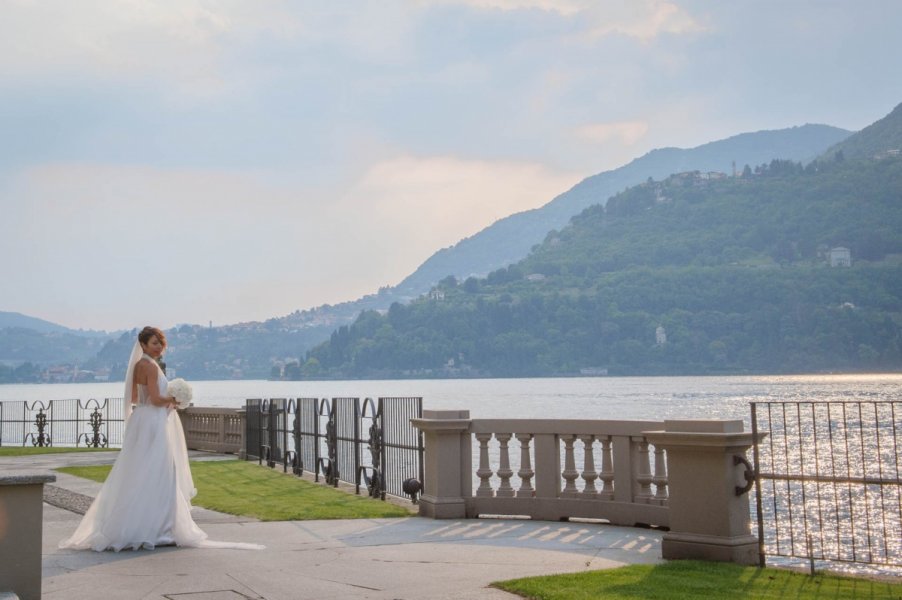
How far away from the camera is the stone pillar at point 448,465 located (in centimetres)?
1254

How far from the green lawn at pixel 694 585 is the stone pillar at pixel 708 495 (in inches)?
9.3

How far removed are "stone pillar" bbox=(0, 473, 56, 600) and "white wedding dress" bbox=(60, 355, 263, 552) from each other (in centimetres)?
375

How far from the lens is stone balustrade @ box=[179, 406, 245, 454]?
28953 mm

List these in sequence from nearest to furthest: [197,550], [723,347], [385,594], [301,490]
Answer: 1. [385,594]
2. [197,550]
3. [301,490]
4. [723,347]

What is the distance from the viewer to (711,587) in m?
8.03

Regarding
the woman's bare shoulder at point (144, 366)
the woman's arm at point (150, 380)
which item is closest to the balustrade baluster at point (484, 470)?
Result: the woman's arm at point (150, 380)

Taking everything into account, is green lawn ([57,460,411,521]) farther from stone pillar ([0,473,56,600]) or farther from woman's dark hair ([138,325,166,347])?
stone pillar ([0,473,56,600])

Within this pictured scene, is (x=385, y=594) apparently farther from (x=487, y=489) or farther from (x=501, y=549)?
(x=487, y=489)

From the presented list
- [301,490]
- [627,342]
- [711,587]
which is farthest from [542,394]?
Answer: [711,587]

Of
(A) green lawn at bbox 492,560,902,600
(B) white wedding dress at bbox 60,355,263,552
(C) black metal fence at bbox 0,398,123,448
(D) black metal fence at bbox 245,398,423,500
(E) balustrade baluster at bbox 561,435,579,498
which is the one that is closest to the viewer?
(A) green lawn at bbox 492,560,902,600

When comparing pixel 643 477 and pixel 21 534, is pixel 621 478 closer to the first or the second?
pixel 643 477

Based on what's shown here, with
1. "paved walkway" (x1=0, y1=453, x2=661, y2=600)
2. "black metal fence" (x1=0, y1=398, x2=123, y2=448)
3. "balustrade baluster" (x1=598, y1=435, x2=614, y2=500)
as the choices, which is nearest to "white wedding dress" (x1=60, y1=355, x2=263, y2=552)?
"paved walkway" (x1=0, y1=453, x2=661, y2=600)

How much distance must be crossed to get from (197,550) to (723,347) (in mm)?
189284

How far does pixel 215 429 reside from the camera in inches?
1184
